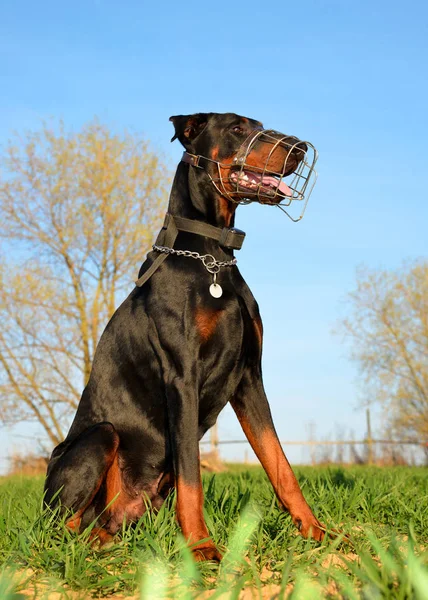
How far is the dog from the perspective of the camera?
3.23 metres

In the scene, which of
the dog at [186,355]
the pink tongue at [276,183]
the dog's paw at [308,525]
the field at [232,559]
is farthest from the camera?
the pink tongue at [276,183]

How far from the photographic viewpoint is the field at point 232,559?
2.21m

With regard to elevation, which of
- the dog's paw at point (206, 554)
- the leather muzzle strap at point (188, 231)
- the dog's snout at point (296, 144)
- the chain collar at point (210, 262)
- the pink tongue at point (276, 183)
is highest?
the dog's snout at point (296, 144)

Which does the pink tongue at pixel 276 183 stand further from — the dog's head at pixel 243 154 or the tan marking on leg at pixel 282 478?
the tan marking on leg at pixel 282 478

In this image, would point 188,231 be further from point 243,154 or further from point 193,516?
point 193,516

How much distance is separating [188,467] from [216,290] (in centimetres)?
89

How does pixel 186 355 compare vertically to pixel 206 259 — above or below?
below

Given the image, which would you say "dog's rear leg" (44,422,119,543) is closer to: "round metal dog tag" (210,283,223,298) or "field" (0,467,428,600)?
"field" (0,467,428,600)

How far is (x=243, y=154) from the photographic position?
3350 millimetres

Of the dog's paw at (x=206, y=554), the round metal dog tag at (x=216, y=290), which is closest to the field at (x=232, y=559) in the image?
the dog's paw at (x=206, y=554)

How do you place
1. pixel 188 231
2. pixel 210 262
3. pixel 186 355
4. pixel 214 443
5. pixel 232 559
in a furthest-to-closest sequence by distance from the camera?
1. pixel 214 443
2. pixel 188 231
3. pixel 210 262
4. pixel 186 355
5. pixel 232 559

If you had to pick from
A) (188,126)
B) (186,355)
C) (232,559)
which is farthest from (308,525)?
(188,126)

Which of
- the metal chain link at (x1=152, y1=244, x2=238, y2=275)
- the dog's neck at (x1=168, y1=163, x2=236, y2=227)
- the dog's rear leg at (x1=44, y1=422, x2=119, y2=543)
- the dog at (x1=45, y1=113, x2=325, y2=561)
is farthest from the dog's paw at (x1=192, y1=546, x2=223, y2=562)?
the dog's neck at (x1=168, y1=163, x2=236, y2=227)

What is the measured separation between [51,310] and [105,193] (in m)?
3.10
